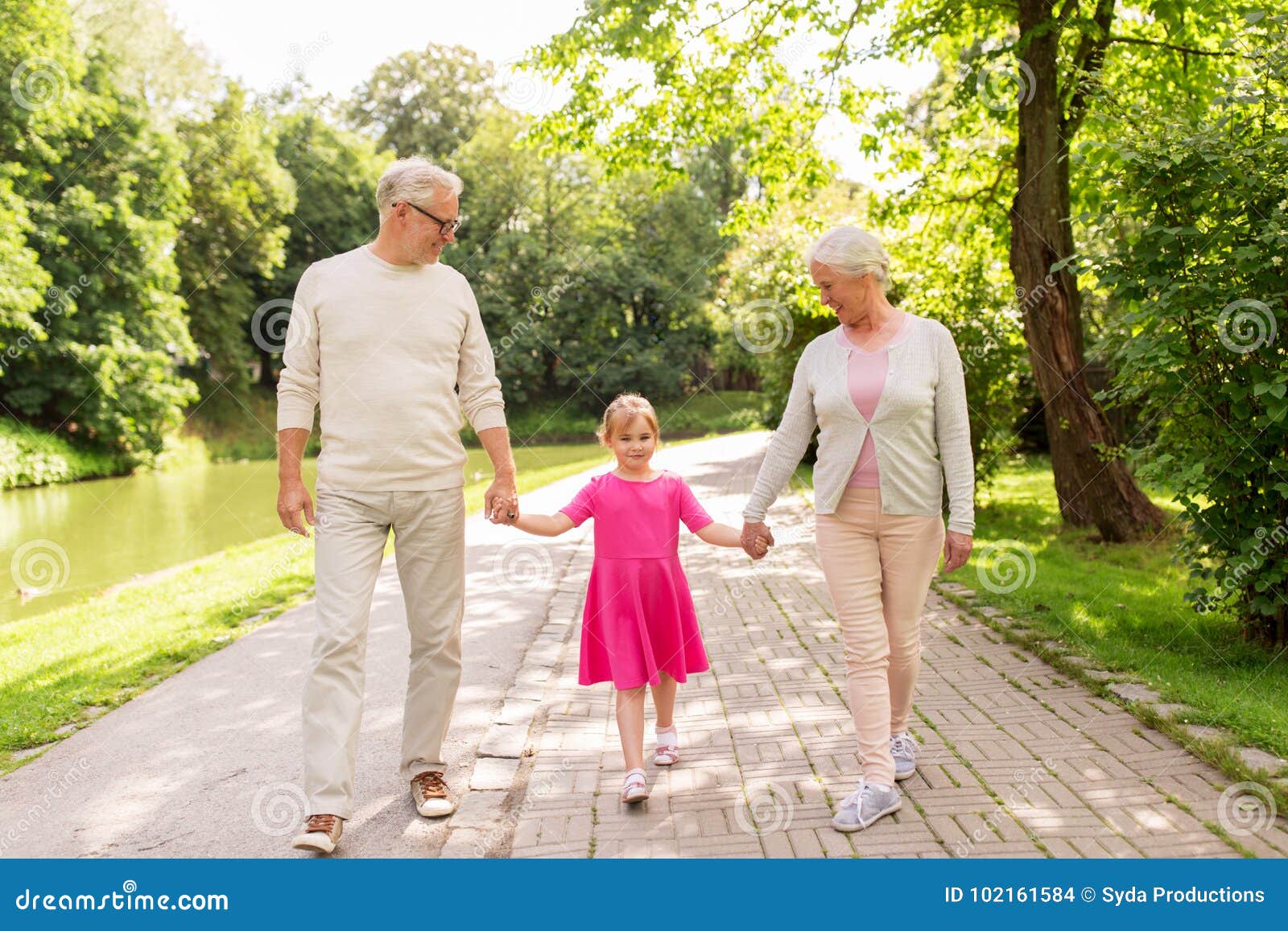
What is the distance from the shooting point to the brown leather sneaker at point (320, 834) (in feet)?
11.6

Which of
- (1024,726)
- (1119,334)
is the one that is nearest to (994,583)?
(1119,334)

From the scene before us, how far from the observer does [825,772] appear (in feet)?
14.2

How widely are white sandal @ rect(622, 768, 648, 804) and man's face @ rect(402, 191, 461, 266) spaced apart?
6.78 feet

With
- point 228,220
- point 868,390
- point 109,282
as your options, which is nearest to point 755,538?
point 868,390

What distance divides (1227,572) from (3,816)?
565 centimetres

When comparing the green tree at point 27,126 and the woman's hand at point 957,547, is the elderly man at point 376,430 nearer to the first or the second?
the woman's hand at point 957,547

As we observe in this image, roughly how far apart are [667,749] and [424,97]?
55.6 m

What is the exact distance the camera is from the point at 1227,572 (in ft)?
17.9

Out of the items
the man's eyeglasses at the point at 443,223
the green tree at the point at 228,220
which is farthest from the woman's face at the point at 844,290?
the green tree at the point at 228,220

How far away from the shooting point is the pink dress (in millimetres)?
4160

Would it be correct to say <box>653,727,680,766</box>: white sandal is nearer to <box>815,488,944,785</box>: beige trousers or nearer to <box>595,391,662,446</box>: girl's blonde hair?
<box>815,488,944,785</box>: beige trousers

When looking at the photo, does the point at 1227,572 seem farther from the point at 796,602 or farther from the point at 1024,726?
the point at 796,602

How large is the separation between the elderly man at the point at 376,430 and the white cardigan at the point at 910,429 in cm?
124

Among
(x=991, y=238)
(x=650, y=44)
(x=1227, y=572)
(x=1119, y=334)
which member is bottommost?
(x=1227, y=572)
